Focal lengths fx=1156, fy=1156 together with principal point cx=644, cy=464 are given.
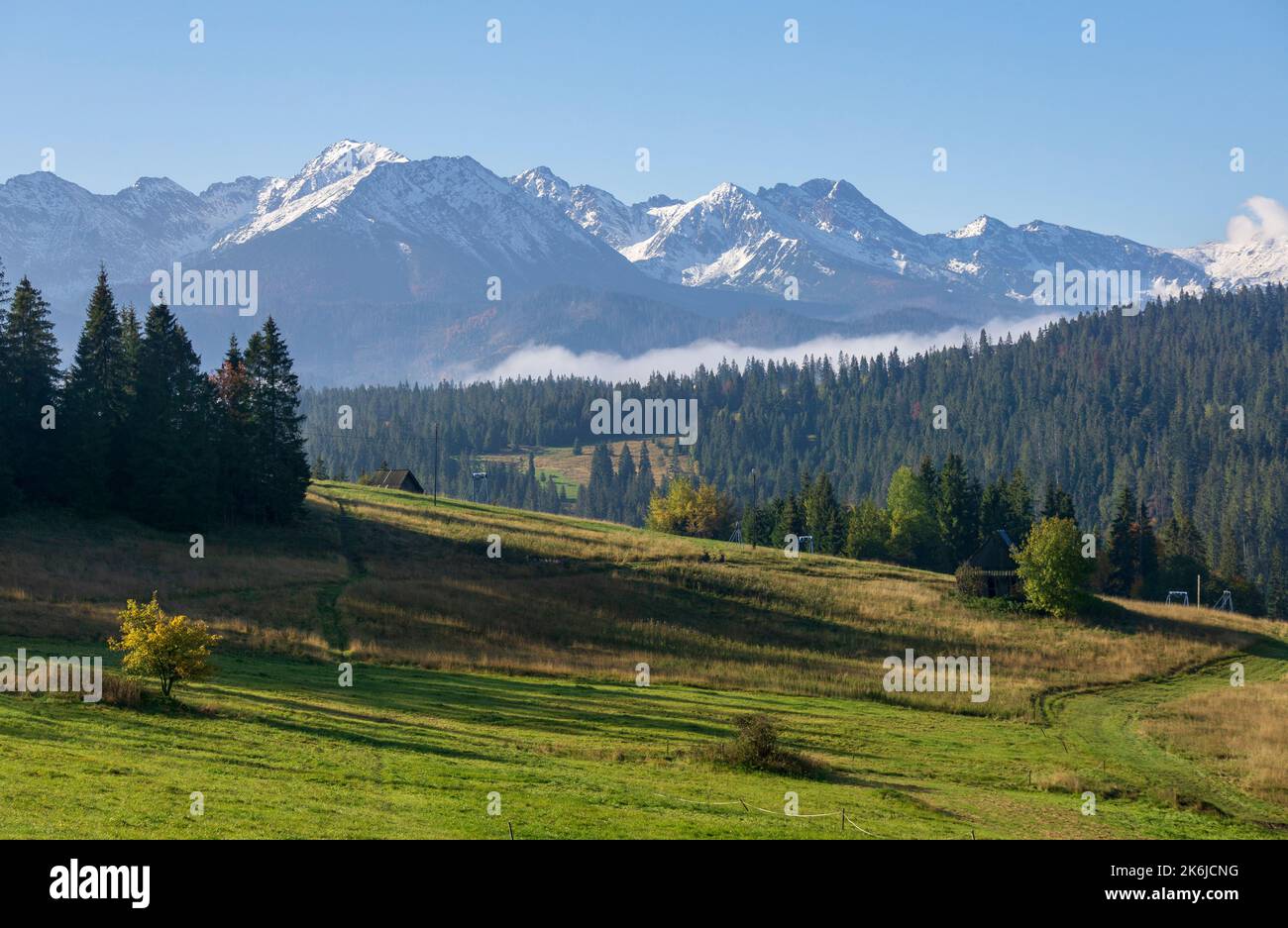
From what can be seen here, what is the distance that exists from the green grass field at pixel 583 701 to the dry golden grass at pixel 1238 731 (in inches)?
9.6

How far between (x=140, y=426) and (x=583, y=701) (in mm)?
47320

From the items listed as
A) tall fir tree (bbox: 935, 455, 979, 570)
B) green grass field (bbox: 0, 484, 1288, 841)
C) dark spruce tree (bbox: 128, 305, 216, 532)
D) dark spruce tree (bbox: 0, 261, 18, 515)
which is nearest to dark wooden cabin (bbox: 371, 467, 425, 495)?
green grass field (bbox: 0, 484, 1288, 841)

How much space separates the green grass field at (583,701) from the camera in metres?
23.2

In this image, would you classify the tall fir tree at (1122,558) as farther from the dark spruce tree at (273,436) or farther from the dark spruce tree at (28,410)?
the dark spruce tree at (28,410)

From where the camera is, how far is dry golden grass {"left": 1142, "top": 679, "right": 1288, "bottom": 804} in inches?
1464

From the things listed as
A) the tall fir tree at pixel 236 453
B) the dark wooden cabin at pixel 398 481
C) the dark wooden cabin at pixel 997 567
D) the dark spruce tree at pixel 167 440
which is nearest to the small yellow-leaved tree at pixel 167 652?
the dark spruce tree at pixel 167 440

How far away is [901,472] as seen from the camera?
138000 mm

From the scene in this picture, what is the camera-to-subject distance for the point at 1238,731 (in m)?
45.9

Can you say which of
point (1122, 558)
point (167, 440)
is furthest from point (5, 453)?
point (1122, 558)

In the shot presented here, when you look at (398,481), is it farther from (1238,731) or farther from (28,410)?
(1238,731)

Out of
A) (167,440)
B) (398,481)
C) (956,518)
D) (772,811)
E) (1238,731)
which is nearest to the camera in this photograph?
(772,811)
